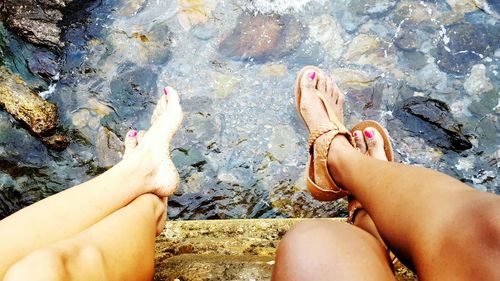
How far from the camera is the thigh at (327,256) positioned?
1.16 metres

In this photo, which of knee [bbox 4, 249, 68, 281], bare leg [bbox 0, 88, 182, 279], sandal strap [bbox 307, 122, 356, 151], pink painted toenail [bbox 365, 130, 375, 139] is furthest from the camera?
pink painted toenail [bbox 365, 130, 375, 139]

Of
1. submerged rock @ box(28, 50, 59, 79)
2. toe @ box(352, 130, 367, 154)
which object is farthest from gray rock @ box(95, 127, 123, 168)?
toe @ box(352, 130, 367, 154)

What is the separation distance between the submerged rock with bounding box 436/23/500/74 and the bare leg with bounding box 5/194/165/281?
166 centimetres

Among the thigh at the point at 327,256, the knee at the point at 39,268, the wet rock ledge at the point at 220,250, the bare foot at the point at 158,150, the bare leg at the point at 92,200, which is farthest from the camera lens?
the bare foot at the point at 158,150

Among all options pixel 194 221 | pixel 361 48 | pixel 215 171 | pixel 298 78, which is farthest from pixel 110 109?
pixel 361 48

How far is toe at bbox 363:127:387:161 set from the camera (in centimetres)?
217

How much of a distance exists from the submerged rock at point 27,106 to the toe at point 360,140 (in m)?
1.38

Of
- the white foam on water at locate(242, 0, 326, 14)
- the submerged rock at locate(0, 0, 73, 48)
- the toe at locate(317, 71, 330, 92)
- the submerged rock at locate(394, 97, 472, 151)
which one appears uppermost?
the submerged rock at locate(0, 0, 73, 48)

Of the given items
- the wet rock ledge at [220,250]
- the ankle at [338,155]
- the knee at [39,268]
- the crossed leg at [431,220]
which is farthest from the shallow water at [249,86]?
the knee at [39,268]

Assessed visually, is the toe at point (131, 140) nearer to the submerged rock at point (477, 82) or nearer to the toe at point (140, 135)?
the toe at point (140, 135)

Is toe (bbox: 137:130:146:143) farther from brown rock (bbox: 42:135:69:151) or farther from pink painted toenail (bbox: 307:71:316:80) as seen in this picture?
pink painted toenail (bbox: 307:71:316:80)

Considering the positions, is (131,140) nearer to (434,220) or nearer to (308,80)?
(308,80)

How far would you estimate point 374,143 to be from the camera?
86.0 inches

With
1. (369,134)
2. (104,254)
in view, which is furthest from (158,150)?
(369,134)
